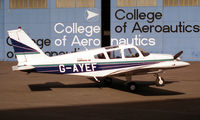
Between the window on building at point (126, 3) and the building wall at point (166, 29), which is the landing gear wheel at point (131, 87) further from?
the window on building at point (126, 3)

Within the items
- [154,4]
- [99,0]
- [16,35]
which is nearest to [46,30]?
[99,0]

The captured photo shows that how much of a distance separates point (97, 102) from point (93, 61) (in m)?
2.86

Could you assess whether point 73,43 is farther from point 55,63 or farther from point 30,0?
point 55,63

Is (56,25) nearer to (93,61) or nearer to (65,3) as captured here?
(65,3)

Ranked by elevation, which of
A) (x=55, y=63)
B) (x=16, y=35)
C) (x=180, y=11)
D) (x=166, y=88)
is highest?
(x=180, y=11)

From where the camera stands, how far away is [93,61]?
521 inches

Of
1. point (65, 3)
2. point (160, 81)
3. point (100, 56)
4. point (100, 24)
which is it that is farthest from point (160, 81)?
point (65, 3)

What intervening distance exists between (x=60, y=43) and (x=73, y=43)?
155 cm

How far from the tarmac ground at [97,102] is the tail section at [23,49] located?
147cm

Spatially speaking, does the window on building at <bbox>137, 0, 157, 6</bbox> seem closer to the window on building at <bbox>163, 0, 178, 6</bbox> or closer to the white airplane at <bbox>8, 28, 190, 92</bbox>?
the window on building at <bbox>163, 0, 178, 6</bbox>

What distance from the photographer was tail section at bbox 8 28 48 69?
12.5m

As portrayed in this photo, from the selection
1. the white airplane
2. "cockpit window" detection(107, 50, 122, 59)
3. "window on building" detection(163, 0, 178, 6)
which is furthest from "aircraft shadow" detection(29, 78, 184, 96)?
"window on building" detection(163, 0, 178, 6)

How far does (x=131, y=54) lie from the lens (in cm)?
1350

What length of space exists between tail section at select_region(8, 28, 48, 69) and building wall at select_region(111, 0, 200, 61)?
21.2m
